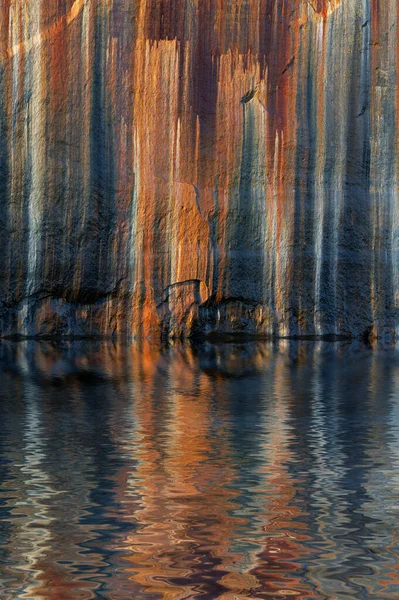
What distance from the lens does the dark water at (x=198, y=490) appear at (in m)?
5.25

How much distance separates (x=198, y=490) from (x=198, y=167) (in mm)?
17006

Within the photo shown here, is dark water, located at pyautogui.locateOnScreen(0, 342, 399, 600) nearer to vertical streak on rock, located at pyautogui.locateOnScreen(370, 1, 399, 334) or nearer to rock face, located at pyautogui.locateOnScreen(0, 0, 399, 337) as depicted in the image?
rock face, located at pyautogui.locateOnScreen(0, 0, 399, 337)

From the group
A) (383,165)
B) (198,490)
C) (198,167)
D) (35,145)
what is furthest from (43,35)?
(198,490)

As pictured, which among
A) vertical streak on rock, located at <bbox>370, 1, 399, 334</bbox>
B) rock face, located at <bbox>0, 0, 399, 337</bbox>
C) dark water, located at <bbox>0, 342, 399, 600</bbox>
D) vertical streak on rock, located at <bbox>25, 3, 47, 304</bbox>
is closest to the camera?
dark water, located at <bbox>0, 342, 399, 600</bbox>

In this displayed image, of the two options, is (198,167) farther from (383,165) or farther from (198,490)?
(198,490)

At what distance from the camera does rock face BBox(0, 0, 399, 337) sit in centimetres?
2302

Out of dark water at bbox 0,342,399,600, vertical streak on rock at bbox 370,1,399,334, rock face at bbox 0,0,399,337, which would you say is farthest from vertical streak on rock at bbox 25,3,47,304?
dark water at bbox 0,342,399,600

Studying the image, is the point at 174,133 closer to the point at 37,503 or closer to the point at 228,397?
the point at 228,397

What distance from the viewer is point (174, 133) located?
77.0 feet

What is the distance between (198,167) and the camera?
23.6 meters

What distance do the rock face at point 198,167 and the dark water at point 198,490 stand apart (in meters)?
9.14

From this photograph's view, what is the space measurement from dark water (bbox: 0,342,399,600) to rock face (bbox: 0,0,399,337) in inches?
360

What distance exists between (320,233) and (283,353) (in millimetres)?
4341

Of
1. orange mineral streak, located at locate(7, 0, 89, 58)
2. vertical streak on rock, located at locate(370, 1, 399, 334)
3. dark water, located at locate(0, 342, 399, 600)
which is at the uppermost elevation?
orange mineral streak, located at locate(7, 0, 89, 58)
